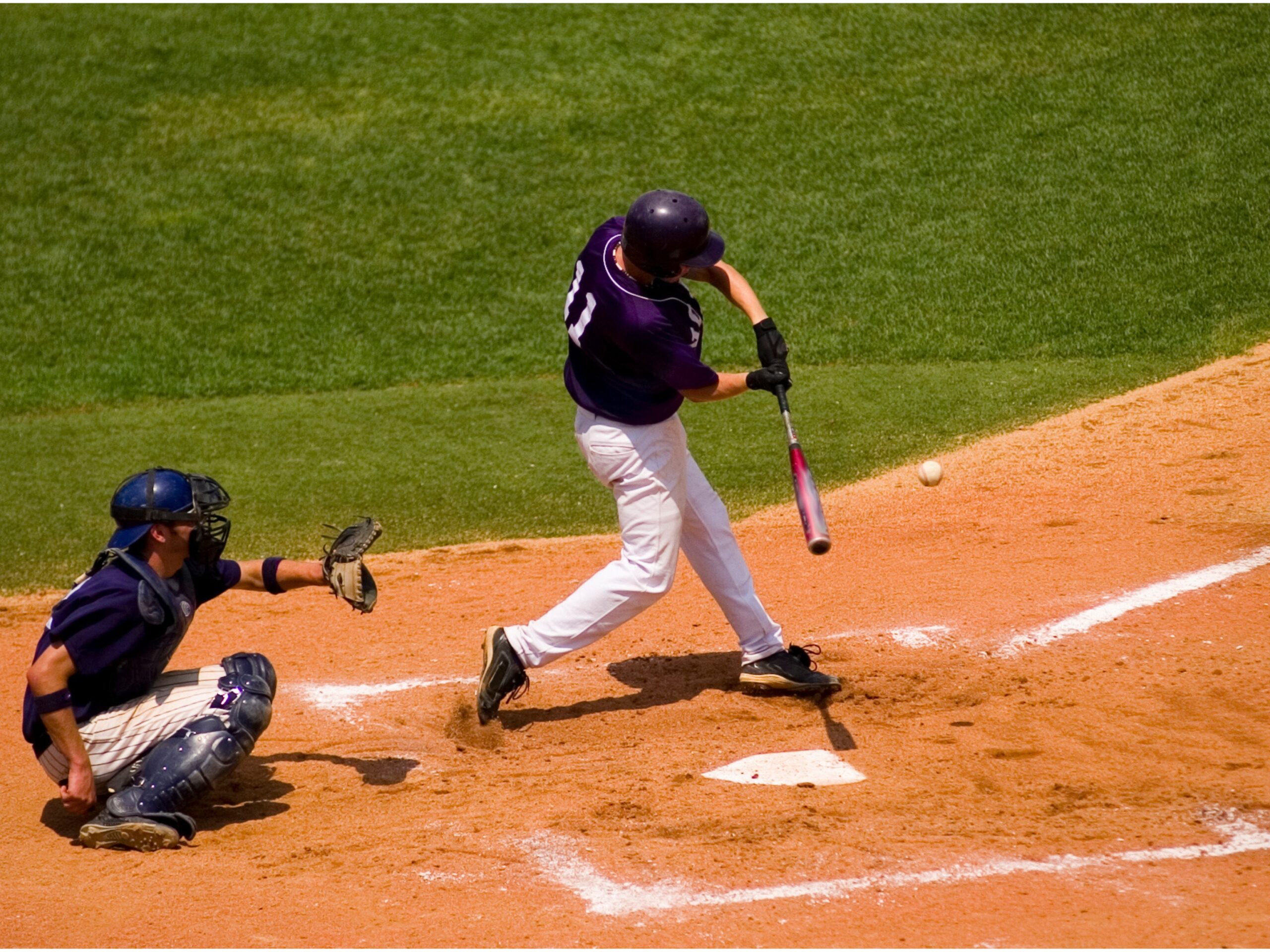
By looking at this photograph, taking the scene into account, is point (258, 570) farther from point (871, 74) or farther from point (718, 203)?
point (871, 74)

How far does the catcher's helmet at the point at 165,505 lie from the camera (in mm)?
4754

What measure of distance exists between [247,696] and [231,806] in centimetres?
46

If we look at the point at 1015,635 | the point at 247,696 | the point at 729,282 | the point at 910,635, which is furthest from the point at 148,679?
the point at 1015,635

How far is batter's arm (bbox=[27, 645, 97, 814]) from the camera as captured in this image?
4.64 m

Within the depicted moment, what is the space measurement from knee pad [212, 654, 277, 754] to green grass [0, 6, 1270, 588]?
328 centimetres

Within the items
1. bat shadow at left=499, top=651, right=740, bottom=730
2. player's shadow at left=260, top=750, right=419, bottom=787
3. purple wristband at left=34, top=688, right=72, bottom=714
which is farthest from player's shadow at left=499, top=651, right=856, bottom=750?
purple wristband at left=34, top=688, right=72, bottom=714

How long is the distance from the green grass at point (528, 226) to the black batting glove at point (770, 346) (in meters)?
3.37

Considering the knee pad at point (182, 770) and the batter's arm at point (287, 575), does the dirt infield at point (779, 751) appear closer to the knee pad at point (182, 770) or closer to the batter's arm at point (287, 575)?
the knee pad at point (182, 770)

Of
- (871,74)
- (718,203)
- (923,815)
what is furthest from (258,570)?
(871,74)

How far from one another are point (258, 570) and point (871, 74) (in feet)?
39.0

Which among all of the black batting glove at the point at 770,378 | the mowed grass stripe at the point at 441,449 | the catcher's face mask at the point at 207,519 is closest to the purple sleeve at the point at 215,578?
the catcher's face mask at the point at 207,519

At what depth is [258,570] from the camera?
5.22 meters

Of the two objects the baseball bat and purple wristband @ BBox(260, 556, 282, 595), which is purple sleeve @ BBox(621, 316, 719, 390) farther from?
purple wristband @ BBox(260, 556, 282, 595)

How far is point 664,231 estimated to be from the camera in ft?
17.0
